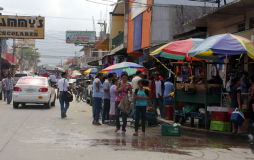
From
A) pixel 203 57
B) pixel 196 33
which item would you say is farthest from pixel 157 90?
pixel 196 33

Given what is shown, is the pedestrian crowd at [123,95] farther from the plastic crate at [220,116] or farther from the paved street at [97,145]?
the plastic crate at [220,116]

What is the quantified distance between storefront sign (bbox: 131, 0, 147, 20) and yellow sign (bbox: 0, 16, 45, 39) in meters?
15.6

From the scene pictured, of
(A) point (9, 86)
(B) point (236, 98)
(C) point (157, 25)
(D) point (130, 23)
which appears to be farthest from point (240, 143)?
(D) point (130, 23)

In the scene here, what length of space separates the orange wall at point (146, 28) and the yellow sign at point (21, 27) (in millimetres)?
18662

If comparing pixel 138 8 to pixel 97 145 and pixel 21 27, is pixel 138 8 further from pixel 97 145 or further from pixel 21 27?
pixel 21 27

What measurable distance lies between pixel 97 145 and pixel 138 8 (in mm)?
17357

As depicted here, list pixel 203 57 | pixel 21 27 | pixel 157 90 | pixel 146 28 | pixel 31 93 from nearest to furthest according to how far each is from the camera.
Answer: pixel 203 57 < pixel 157 90 < pixel 31 93 < pixel 146 28 < pixel 21 27

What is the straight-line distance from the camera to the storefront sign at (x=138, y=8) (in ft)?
75.0

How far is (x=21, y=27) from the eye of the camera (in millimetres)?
37906

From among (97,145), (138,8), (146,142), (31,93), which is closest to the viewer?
(97,145)

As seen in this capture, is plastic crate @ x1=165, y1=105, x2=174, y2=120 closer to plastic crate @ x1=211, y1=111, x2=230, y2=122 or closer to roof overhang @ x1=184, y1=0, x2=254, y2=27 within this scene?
plastic crate @ x1=211, y1=111, x2=230, y2=122

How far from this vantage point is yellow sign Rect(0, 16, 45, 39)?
37.3m

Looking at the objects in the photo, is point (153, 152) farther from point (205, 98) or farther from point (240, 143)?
point (205, 98)

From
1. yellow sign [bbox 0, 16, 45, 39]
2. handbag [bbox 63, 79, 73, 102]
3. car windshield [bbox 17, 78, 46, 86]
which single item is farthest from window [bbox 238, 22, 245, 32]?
yellow sign [bbox 0, 16, 45, 39]
